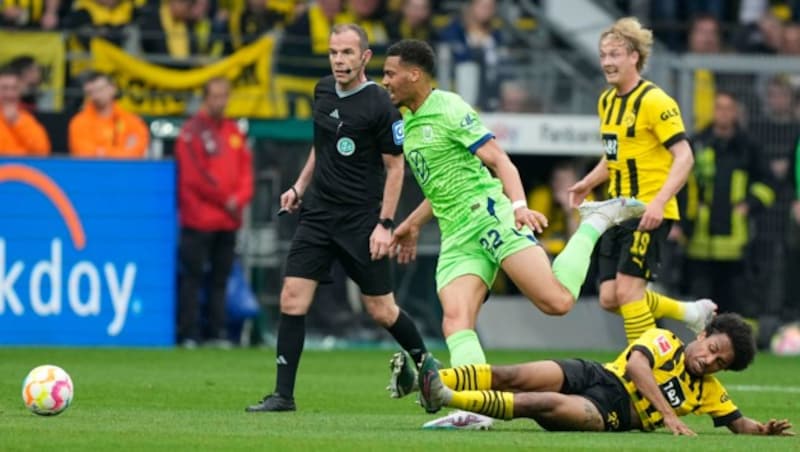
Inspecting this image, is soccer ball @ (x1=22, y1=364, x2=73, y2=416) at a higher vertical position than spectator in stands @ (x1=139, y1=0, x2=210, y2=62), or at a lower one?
lower

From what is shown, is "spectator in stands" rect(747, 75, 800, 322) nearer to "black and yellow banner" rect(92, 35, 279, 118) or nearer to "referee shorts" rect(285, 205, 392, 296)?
"black and yellow banner" rect(92, 35, 279, 118)

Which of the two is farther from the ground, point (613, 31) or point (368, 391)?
point (613, 31)

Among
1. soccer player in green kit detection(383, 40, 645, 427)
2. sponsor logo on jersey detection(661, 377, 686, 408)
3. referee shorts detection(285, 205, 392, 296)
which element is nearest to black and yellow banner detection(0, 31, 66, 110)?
referee shorts detection(285, 205, 392, 296)

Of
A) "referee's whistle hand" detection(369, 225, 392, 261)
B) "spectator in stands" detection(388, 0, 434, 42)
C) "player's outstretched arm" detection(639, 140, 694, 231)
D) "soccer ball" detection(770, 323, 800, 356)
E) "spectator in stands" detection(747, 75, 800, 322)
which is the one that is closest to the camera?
"referee's whistle hand" detection(369, 225, 392, 261)

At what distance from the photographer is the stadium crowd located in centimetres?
1831

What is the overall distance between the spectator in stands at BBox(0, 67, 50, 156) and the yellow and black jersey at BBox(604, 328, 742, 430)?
949cm

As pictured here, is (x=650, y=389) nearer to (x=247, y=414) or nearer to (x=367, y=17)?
(x=247, y=414)

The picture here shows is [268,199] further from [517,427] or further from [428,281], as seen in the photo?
[517,427]

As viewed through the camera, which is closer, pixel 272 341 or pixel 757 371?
pixel 757 371

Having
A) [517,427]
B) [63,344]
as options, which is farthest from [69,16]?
[517,427]

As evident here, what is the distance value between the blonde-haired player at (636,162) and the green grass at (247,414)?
0.93 m

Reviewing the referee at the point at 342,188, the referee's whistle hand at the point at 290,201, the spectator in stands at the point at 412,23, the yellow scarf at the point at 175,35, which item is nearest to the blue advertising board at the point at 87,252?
the yellow scarf at the point at 175,35

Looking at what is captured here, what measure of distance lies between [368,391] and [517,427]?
3.11m

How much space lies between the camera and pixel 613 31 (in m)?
12.7
